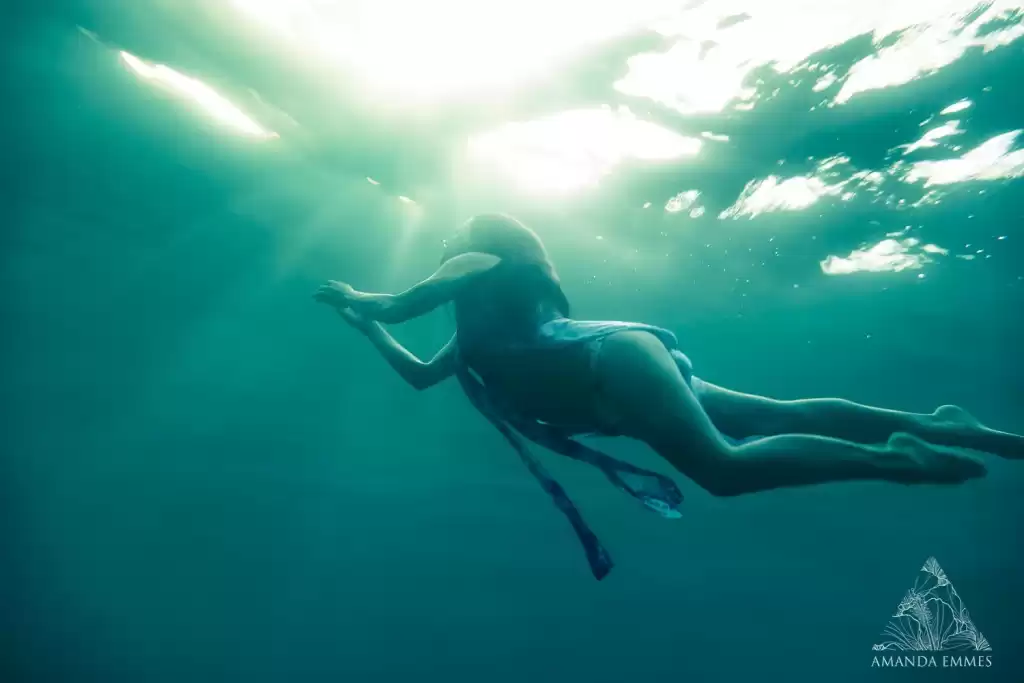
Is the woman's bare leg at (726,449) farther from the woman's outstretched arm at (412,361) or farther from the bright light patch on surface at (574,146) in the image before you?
the bright light patch on surface at (574,146)

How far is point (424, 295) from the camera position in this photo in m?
2.33

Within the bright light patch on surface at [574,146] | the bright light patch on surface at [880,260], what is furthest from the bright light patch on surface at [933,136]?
the bright light patch on surface at [574,146]

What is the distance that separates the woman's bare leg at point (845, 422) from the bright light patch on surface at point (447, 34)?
544 centimetres

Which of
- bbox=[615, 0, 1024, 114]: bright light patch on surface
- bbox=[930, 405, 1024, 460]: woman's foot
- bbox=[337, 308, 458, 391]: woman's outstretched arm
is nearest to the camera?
bbox=[930, 405, 1024, 460]: woman's foot

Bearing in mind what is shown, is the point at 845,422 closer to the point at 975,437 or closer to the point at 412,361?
the point at 975,437

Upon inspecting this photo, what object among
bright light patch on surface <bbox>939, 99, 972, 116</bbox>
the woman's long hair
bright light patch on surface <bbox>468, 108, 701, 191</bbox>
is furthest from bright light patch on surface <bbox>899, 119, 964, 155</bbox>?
the woman's long hair

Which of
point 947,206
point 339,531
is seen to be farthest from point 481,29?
point 339,531

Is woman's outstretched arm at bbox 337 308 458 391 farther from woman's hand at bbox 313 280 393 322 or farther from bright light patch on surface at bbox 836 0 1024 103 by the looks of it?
bright light patch on surface at bbox 836 0 1024 103

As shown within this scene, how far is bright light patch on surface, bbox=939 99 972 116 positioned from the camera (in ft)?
24.1

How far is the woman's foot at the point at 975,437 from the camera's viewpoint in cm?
229

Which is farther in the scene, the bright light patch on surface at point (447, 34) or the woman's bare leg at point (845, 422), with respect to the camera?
the bright light patch on surface at point (447, 34)

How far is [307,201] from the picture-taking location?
10.9 m

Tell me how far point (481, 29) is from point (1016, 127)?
8.14 metres

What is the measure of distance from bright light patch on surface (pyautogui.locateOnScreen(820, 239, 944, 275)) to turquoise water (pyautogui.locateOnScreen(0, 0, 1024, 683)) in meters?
0.08
